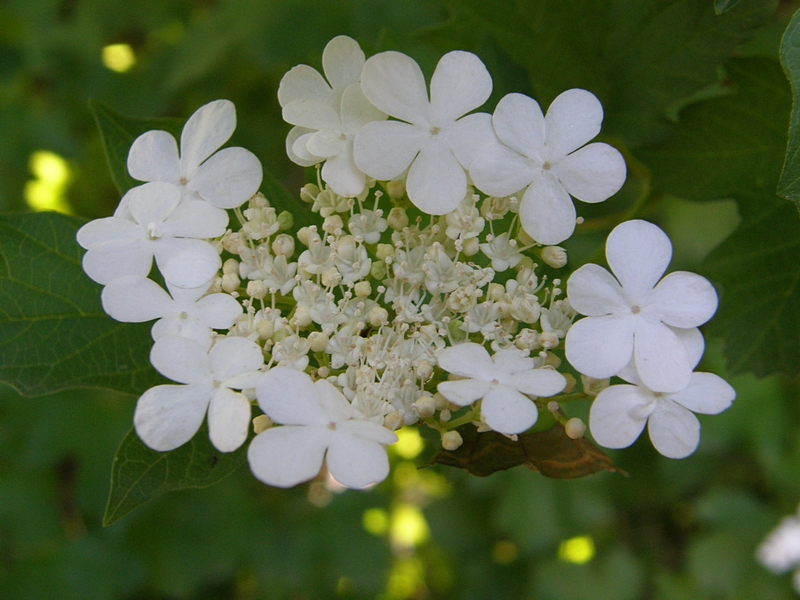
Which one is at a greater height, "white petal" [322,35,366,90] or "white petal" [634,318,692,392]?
"white petal" [322,35,366,90]

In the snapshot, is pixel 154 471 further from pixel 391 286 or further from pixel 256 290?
pixel 391 286

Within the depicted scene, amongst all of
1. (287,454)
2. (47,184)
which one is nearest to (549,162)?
(287,454)

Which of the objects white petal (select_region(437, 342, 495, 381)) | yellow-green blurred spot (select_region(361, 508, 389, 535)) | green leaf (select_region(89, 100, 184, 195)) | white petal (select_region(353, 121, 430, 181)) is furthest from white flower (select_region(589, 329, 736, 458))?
yellow-green blurred spot (select_region(361, 508, 389, 535))

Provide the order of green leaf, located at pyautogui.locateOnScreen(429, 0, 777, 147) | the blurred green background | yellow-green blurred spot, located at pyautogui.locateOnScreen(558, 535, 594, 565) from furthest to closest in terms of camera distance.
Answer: yellow-green blurred spot, located at pyautogui.locateOnScreen(558, 535, 594, 565) → the blurred green background → green leaf, located at pyautogui.locateOnScreen(429, 0, 777, 147)

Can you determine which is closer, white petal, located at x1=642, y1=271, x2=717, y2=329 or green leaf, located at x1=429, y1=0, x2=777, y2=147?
white petal, located at x1=642, y1=271, x2=717, y2=329

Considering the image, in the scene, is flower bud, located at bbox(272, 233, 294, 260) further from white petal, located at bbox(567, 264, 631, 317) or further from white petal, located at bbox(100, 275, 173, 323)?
white petal, located at bbox(567, 264, 631, 317)

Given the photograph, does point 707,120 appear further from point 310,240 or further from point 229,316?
point 229,316

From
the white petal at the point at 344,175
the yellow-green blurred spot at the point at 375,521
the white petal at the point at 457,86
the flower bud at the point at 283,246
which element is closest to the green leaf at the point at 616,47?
the white petal at the point at 457,86
